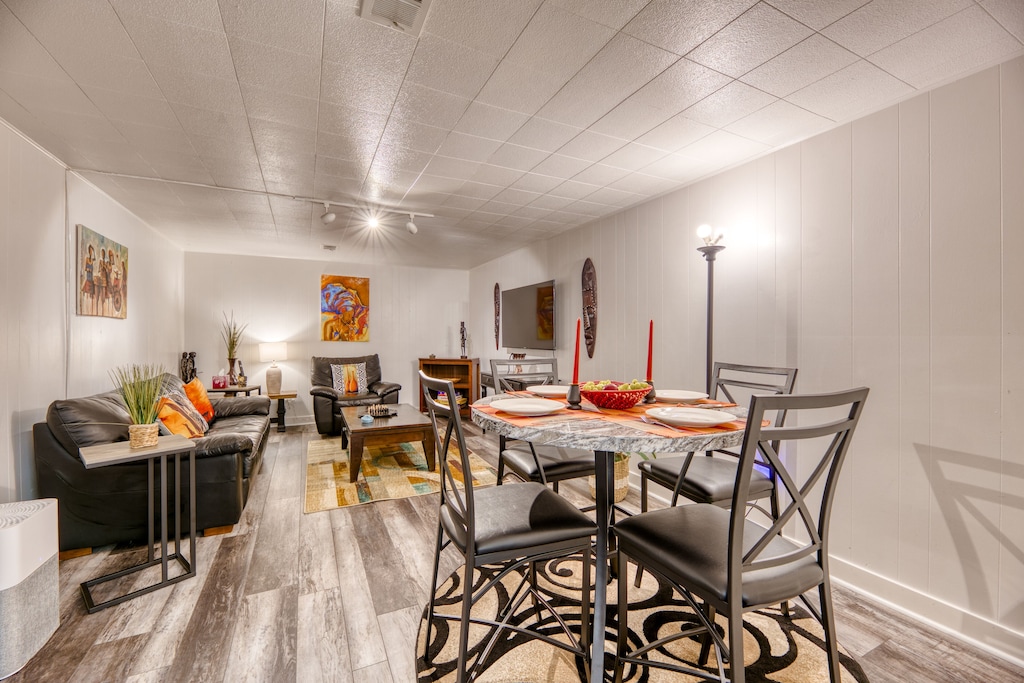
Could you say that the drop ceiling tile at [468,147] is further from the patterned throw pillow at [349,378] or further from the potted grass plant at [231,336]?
the potted grass plant at [231,336]

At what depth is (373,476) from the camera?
11.9ft

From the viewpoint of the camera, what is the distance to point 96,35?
1.54 meters

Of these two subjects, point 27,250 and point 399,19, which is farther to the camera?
point 27,250

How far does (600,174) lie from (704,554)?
2.40 metres

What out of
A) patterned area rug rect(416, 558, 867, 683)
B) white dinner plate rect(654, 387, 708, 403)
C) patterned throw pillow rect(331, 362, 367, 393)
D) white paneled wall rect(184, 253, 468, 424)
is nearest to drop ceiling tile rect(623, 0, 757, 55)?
white dinner plate rect(654, 387, 708, 403)

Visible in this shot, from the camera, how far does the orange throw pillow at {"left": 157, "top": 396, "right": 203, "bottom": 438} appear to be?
9.43 ft

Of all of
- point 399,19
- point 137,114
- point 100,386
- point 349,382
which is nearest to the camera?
point 399,19

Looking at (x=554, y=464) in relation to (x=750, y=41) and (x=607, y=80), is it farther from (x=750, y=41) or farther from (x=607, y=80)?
(x=750, y=41)

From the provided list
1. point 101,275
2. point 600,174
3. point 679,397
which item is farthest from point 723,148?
point 101,275

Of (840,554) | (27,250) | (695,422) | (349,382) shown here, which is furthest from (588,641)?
(349,382)

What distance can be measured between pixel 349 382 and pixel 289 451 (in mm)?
1337

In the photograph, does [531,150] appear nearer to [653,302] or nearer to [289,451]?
[653,302]

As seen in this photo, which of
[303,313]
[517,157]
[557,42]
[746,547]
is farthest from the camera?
[303,313]

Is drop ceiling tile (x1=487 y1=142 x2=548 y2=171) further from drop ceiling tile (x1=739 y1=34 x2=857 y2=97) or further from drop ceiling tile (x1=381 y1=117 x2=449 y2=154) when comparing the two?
drop ceiling tile (x1=739 y1=34 x2=857 y2=97)
